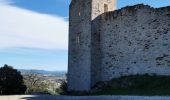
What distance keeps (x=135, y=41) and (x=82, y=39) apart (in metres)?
4.90

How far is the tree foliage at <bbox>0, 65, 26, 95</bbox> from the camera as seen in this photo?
3080cm

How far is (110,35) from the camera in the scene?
3120cm

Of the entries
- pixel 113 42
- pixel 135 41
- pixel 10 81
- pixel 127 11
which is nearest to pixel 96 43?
pixel 113 42

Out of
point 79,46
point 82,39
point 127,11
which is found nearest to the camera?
point 127,11

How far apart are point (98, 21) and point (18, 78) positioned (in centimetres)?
687

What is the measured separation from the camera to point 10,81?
31.0 meters

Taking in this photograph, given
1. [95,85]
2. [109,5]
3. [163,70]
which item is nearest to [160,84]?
[163,70]

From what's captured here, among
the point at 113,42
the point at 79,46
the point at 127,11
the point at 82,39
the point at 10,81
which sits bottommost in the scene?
the point at 10,81

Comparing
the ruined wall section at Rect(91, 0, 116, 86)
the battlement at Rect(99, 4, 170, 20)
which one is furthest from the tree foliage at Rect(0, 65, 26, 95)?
the battlement at Rect(99, 4, 170, 20)

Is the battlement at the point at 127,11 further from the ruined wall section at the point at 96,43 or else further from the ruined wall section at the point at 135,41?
the ruined wall section at the point at 96,43

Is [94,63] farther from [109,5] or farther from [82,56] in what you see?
[109,5]

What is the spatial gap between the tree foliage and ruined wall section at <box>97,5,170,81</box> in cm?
584

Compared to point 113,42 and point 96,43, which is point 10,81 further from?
point 113,42

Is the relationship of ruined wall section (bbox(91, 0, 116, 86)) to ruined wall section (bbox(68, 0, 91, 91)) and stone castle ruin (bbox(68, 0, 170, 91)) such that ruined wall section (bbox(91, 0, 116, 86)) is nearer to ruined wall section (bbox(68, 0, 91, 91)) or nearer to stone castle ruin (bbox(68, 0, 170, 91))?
→ stone castle ruin (bbox(68, 0, 170, 91))
